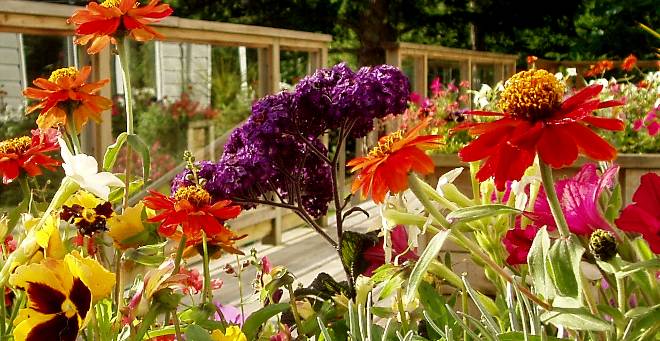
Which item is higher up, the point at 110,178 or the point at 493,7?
the point at 110,178

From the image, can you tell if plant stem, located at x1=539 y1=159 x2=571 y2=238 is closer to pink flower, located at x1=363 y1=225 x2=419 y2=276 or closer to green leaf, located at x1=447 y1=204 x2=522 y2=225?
green leaf, located at x1=447 y1=204 x2=522 y2=225

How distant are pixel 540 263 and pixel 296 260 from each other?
5246mm

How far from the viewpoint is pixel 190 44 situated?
5.40 metres

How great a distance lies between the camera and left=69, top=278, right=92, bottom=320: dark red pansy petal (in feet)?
2.53

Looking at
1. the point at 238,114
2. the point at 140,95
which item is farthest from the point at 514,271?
the point at 238,114

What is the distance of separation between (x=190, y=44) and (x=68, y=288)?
4713mm

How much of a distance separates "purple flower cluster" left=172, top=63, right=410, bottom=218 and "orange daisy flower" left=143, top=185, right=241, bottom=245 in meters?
0.16

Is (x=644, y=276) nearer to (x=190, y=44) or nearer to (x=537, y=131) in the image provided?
(x=537, y=131)

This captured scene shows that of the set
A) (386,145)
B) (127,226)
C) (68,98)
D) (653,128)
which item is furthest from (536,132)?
(653,128)

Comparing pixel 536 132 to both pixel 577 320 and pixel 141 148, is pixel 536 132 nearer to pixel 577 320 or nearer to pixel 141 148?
pixel 577 320

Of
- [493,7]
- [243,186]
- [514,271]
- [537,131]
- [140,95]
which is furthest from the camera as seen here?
[493,7]

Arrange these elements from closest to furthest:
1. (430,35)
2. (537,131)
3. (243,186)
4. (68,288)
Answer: (537,131)
(68,288)
(243,186)
(430,35)

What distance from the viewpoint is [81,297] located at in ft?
2.55

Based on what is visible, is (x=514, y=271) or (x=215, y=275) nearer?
(x=514, y=271)
